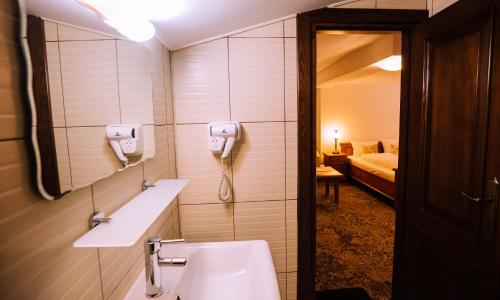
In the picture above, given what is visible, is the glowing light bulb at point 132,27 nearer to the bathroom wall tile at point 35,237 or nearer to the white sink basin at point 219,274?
the bathroom wall tile at point 35,237

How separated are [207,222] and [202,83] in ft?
2.70

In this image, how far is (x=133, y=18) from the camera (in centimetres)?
87

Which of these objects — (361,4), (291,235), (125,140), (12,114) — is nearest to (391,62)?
(361,4)

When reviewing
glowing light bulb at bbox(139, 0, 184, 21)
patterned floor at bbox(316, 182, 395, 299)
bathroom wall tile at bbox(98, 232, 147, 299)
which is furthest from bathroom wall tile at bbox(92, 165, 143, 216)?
patterned floor at bbox(316, 182, 395, 299)

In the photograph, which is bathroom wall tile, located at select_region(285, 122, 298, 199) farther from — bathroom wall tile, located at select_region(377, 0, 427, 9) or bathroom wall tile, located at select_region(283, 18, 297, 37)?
bathroom wall tile, located at select_region(377, 0, 427, 9)

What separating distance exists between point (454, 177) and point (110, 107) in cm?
154

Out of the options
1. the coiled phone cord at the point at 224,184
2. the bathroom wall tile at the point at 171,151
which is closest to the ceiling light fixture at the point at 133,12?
the bathroom wall tile at the point at 171,151

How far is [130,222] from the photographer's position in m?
0.76

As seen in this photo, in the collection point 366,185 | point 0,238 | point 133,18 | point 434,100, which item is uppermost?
point 133,18

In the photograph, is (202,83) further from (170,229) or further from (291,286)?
(291,286)

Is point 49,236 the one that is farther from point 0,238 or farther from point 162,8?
point 162,8

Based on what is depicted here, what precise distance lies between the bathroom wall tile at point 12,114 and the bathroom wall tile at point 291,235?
1.31 m

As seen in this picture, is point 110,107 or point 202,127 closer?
point 110,107

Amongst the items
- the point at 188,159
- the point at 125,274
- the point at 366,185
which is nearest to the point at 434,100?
the point at 188,159
